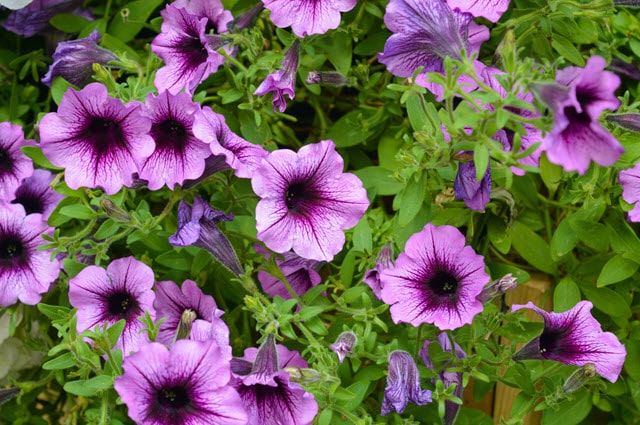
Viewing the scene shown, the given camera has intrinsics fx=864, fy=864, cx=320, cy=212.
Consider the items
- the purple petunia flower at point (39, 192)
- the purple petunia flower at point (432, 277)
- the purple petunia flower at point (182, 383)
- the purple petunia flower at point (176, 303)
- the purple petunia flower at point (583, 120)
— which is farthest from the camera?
the purple petunia flower at point (39, 192)

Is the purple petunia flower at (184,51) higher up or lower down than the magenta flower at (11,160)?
higher up

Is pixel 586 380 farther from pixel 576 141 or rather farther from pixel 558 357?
pixel 576 141

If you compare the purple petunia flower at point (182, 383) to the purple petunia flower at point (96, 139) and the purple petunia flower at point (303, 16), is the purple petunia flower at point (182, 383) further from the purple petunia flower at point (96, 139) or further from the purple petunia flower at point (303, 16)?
the purple petunia flower at point (303, 16)

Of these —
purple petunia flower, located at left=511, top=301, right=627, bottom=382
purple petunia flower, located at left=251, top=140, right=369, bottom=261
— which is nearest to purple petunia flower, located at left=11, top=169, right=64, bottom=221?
purple petunia flower, located at left=251, top=140, right=369, bottom=261

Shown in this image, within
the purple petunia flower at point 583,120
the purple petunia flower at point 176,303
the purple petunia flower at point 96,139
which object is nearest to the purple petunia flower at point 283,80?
the purple petunia flower at point 96,139

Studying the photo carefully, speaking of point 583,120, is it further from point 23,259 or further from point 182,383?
point 23,259

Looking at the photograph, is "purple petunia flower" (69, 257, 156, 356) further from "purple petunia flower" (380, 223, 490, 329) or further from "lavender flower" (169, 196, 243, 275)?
"purple petunia flower" (380, 223, 490, 329)
